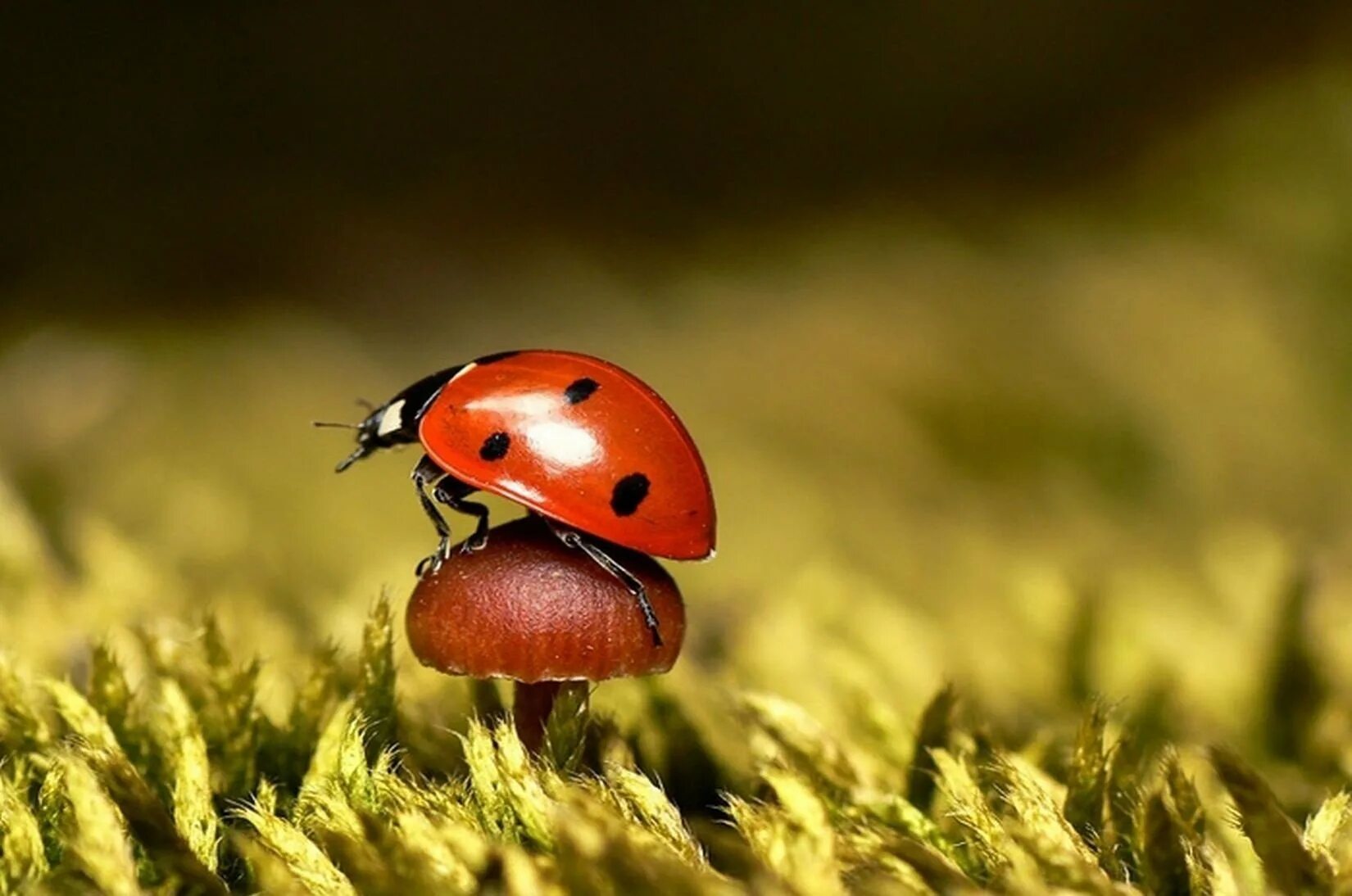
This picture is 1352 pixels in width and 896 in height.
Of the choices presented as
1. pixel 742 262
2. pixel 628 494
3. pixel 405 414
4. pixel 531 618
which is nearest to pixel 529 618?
pixel 531 618

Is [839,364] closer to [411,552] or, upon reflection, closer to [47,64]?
[411,552]

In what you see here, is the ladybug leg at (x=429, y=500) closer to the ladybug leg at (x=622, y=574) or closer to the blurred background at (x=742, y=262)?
the ladybug leg at (x=622, y=574)

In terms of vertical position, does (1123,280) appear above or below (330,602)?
above

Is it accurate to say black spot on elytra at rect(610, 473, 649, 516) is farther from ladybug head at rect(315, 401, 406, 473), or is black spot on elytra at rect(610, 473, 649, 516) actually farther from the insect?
ladybug head at rect(315, 401, 406, 473)

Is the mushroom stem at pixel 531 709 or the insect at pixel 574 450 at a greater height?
the insect at pixel 574 450

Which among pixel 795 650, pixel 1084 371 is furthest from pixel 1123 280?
pixel 795 650

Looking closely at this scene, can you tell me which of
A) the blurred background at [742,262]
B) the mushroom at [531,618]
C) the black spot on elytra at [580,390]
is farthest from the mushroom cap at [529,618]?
the blurred background at [742,262]
